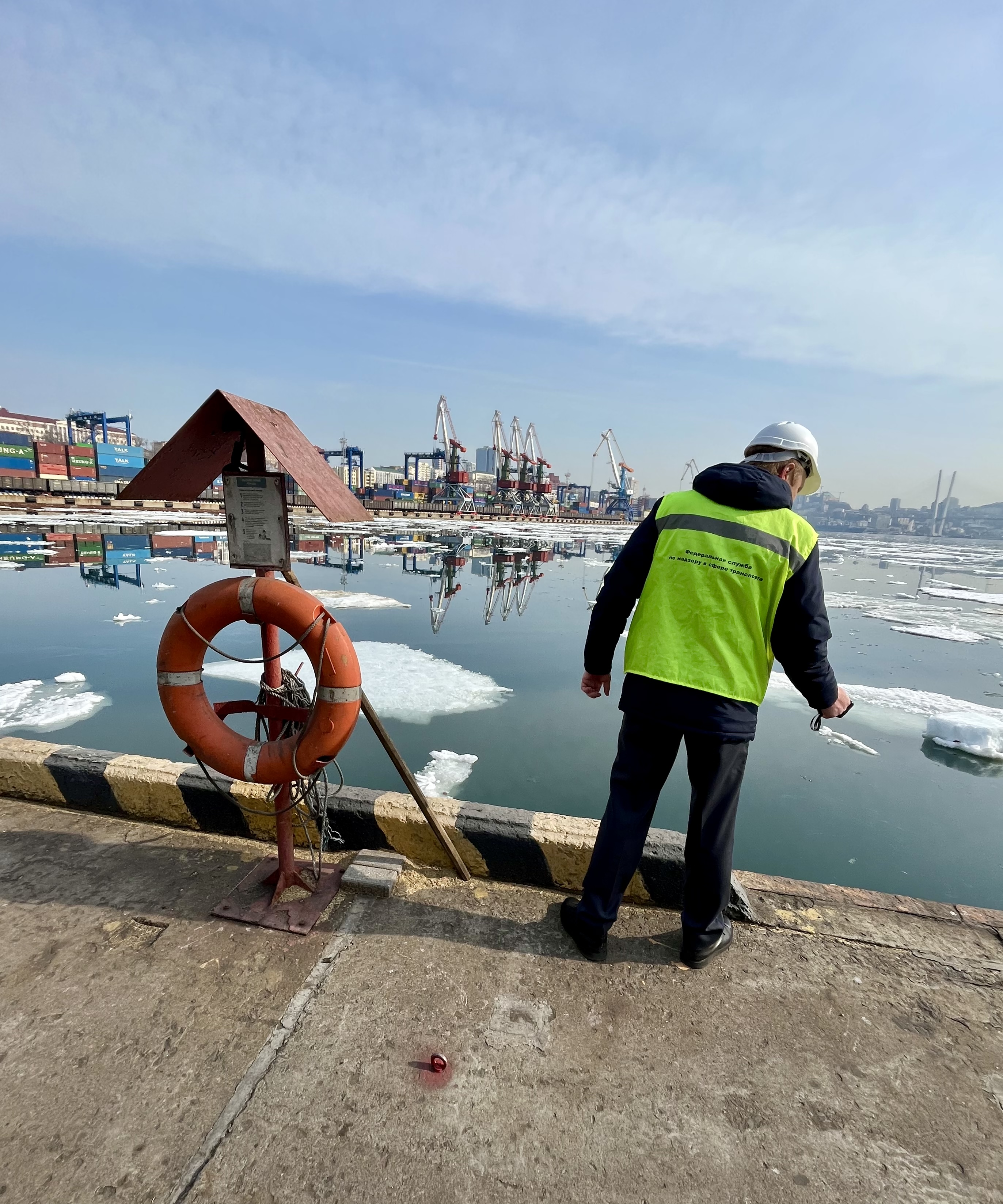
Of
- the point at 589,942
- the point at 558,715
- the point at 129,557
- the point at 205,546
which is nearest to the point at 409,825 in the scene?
the point at 589,942

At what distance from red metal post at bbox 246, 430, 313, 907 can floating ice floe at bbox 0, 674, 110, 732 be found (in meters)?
3.60

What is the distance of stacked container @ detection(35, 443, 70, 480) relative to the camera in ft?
117

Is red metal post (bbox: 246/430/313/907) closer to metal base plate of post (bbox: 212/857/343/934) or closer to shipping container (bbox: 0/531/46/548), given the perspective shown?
metal base plate of post (bbox: 212/857/343/934)

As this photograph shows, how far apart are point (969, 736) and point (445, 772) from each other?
4694 millimetres

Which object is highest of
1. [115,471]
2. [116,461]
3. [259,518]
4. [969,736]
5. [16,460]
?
[116,461]

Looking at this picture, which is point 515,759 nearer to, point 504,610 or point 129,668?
point 129,668

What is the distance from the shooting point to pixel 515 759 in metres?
4.60

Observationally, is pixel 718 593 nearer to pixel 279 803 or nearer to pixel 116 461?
pixel 279 803

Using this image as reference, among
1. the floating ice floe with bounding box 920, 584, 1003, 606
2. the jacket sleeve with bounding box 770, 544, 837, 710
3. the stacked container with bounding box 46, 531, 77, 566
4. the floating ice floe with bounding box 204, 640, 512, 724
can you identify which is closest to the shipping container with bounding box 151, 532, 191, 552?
the stacked container with bounding box 46, 531, 77, 566

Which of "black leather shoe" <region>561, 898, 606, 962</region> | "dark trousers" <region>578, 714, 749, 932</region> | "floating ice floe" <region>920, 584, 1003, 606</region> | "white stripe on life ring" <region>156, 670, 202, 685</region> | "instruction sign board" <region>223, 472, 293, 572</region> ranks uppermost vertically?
"instruction sign board" <region>223, 472, 293, 572</region>

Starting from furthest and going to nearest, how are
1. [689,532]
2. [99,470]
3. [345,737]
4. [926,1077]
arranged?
[99,470] → [345,737] → [689,532] → [926,1077]

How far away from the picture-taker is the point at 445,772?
425cm

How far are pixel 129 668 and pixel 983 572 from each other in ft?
111

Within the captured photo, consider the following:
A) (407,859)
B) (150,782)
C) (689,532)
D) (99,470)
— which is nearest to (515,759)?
(407,859)
